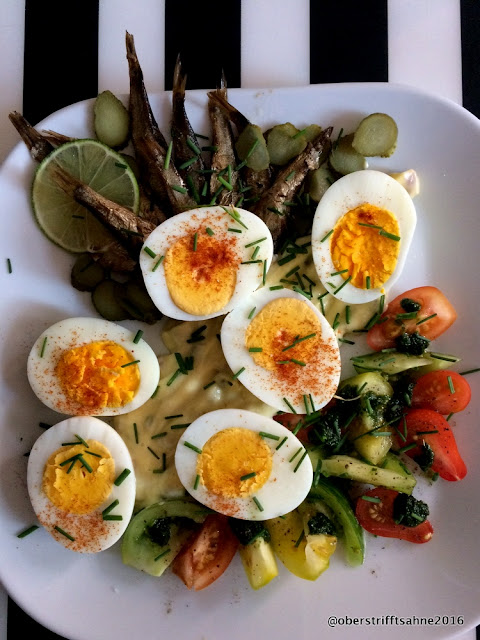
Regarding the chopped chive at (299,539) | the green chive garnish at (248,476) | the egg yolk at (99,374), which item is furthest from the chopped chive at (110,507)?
the chopped chive at (299,539)

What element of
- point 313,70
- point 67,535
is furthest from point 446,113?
point 67,535

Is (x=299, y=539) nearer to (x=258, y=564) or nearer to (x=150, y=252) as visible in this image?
(x=258, y=564)

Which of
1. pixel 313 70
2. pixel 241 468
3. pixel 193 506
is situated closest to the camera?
pixel 241 468

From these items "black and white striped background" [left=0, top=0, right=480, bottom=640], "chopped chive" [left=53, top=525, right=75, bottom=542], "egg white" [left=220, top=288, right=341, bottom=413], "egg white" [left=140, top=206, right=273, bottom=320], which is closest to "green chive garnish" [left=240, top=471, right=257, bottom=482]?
"egg white" [left=220, top=288, right=341, bottom=413]

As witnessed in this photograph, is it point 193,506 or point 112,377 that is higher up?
point 112,377

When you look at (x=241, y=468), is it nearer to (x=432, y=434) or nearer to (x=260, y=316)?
(x=260, y=316)
